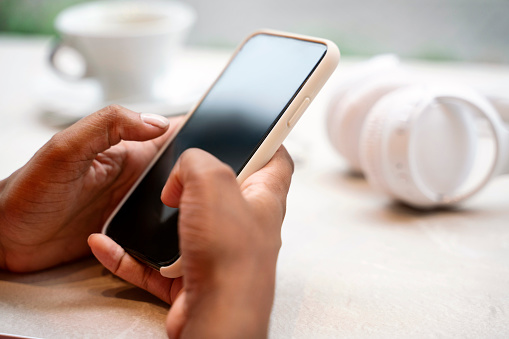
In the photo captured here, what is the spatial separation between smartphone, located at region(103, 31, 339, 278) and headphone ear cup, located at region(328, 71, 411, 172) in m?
0.17

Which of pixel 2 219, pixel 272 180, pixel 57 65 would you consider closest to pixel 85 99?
pixel 57 65

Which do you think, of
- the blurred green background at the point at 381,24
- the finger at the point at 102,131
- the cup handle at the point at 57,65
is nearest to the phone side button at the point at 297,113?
the finger at the point at 102,131

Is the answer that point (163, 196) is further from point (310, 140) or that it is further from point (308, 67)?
point (310, 140)

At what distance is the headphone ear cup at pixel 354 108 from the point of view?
1.91 feet

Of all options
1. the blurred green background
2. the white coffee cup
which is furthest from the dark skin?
the blurred green background

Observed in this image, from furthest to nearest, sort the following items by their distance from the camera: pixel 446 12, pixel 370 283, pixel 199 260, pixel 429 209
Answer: pixel 446 12 < pixel 429 209 < pixel 370 283 < pixel 199 260

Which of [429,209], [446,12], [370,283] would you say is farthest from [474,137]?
[446,12]

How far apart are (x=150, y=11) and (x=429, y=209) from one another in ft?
1.64

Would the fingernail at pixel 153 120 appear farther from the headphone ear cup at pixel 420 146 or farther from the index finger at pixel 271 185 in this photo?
the headphone ear cup at pixel 420 146

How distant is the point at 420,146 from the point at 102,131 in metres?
0.28

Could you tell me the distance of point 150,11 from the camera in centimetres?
81

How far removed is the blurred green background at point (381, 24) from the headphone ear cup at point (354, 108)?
40 centimetres

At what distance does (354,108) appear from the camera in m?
0.58

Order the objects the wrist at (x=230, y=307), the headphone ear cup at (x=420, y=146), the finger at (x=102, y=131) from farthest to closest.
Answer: the headphone ear cup at (x=420, y=146)
the finger at (x=102, y=131)
the wrist at (x=230, y=307)
